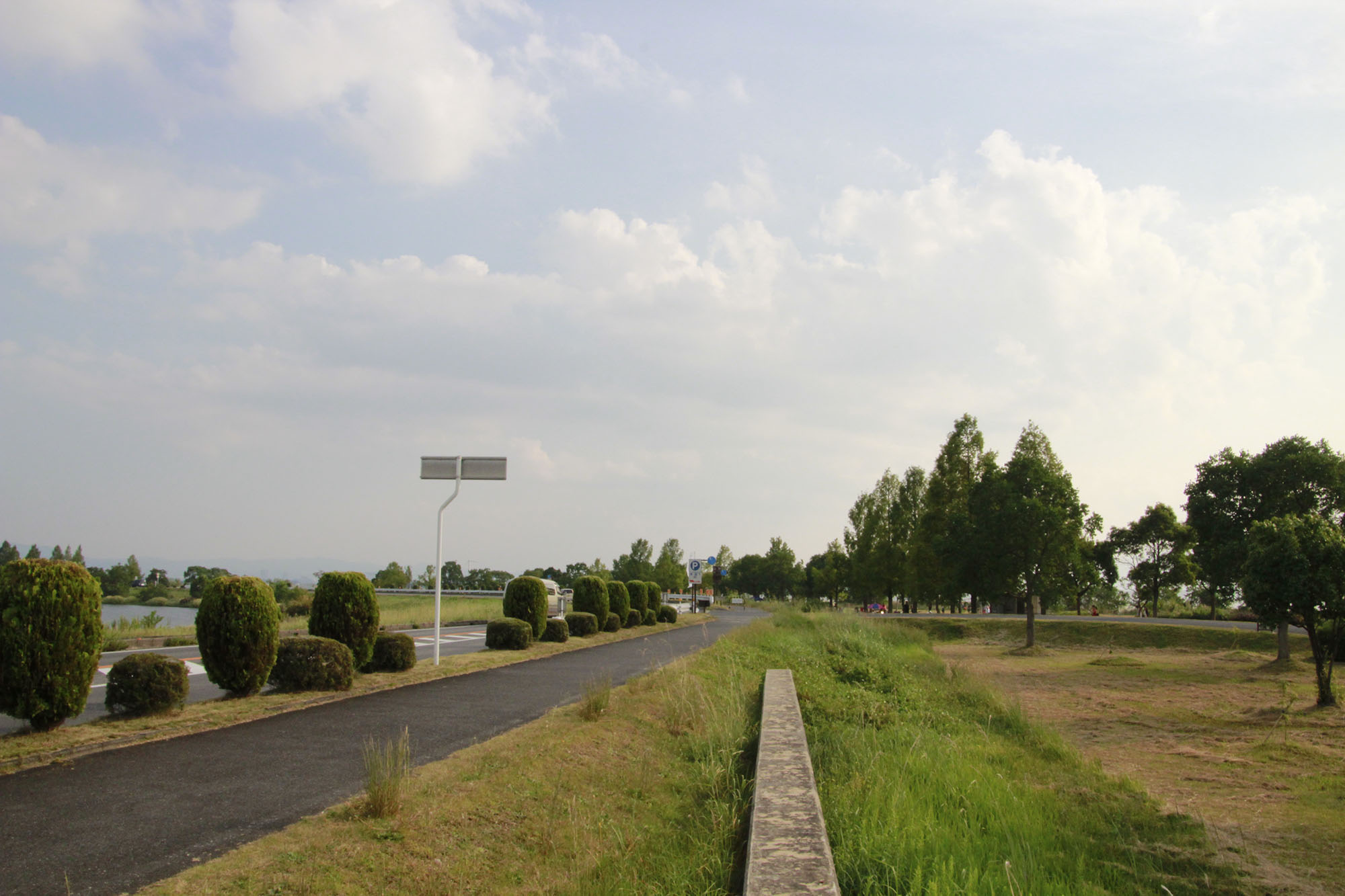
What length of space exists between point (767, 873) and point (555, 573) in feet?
365

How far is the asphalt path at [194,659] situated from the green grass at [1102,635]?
17.0 meters

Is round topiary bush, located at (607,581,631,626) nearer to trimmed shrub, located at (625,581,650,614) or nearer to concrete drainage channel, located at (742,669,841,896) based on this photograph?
trimmed shrub, located at (625,581,650,614)

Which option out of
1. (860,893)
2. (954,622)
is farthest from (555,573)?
(860,893)

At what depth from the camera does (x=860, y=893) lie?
473 centimetres

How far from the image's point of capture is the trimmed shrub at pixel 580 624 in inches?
939

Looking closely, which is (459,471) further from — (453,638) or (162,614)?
(162,614)

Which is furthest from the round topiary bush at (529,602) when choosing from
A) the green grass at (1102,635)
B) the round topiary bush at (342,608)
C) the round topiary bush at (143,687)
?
the green grass at (1102,635)

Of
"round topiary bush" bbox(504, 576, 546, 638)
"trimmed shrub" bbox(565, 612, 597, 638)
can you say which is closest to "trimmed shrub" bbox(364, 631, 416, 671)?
"round topiary bush" bbox(504, 576, 546, 638)

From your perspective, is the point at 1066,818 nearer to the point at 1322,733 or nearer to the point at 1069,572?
the point at 1322,733

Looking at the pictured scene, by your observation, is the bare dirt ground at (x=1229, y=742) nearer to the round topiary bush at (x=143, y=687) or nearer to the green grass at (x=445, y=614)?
the round topiary bush at (x=143, y=687)

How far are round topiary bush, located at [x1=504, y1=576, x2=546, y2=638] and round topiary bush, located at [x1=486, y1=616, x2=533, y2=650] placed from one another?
1.40m

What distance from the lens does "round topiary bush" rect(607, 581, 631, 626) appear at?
28953 millimetres

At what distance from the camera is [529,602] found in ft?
66.2

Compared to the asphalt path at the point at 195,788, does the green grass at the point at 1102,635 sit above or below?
below
